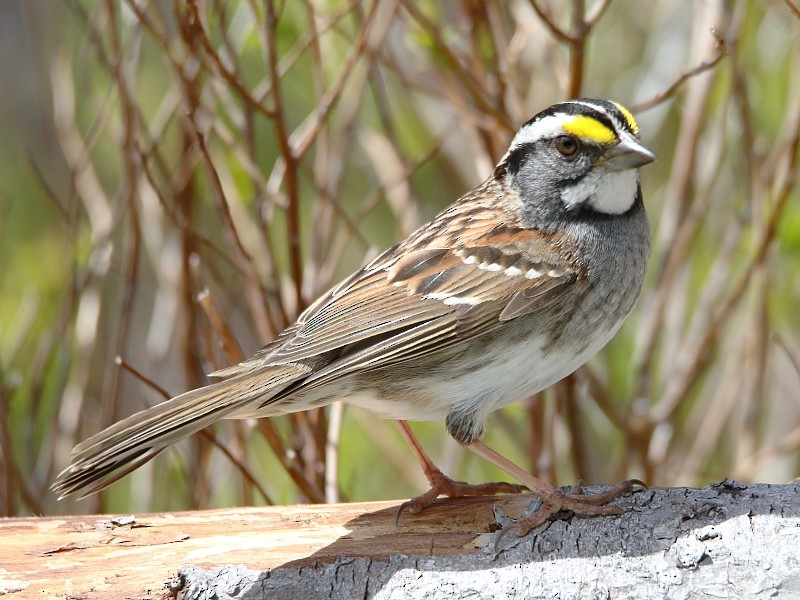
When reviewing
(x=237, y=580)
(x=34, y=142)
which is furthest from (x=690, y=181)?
(x=34, y=142)

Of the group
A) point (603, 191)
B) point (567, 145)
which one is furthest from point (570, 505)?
point (567, 145)

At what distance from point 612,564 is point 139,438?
1.33m

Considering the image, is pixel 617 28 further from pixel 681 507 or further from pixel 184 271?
pixel 681 507

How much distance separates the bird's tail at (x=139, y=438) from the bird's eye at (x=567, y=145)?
4.20 ft

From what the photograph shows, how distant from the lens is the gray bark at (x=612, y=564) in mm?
2709

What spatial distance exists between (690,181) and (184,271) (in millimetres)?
2144

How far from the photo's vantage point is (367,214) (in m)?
5.26

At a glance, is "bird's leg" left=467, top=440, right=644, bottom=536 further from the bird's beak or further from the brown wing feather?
the bird's beak

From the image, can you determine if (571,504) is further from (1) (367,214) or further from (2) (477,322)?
(1) (367,214)

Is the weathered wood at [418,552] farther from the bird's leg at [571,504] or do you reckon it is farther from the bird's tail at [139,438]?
the bird's tail at [139,438]

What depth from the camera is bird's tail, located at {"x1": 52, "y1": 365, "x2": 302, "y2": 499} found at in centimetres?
308

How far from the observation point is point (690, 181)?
4.67 metres

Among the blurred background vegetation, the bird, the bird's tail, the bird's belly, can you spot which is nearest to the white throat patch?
the bird

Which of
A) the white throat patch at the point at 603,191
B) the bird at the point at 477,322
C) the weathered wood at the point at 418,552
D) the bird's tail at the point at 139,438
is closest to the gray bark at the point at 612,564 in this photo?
the weathered wood at the point at 418,552
